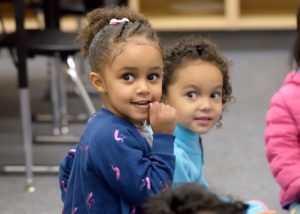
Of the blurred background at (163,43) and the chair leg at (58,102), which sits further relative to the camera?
the chair leg at (58,102)

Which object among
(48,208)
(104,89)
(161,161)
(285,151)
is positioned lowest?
(48,208)

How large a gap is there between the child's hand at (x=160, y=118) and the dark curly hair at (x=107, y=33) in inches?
5.1

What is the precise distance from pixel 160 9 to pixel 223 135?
7.01 feet

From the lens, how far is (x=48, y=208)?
247cm

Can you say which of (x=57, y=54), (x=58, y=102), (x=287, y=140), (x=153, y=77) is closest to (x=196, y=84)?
(x=153, y=77)

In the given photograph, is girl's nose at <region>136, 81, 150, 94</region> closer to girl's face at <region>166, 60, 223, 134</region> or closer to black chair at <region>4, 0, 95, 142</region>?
girl's face at <region>166, 60, 223, 134</region>

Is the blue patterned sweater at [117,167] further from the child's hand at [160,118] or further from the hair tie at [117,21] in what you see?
the hair tie at [117,21]

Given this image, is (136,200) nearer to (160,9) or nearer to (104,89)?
(104,89)

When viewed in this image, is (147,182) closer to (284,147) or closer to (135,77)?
(135,77)

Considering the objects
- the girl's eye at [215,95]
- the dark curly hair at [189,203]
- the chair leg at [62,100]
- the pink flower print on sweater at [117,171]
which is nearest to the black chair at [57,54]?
the chair leg at [62,100]

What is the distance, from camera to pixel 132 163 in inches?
49.4

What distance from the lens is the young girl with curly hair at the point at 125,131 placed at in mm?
1262

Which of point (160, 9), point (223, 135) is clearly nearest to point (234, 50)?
point (160, 9)

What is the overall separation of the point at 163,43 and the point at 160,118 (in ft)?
1.22
